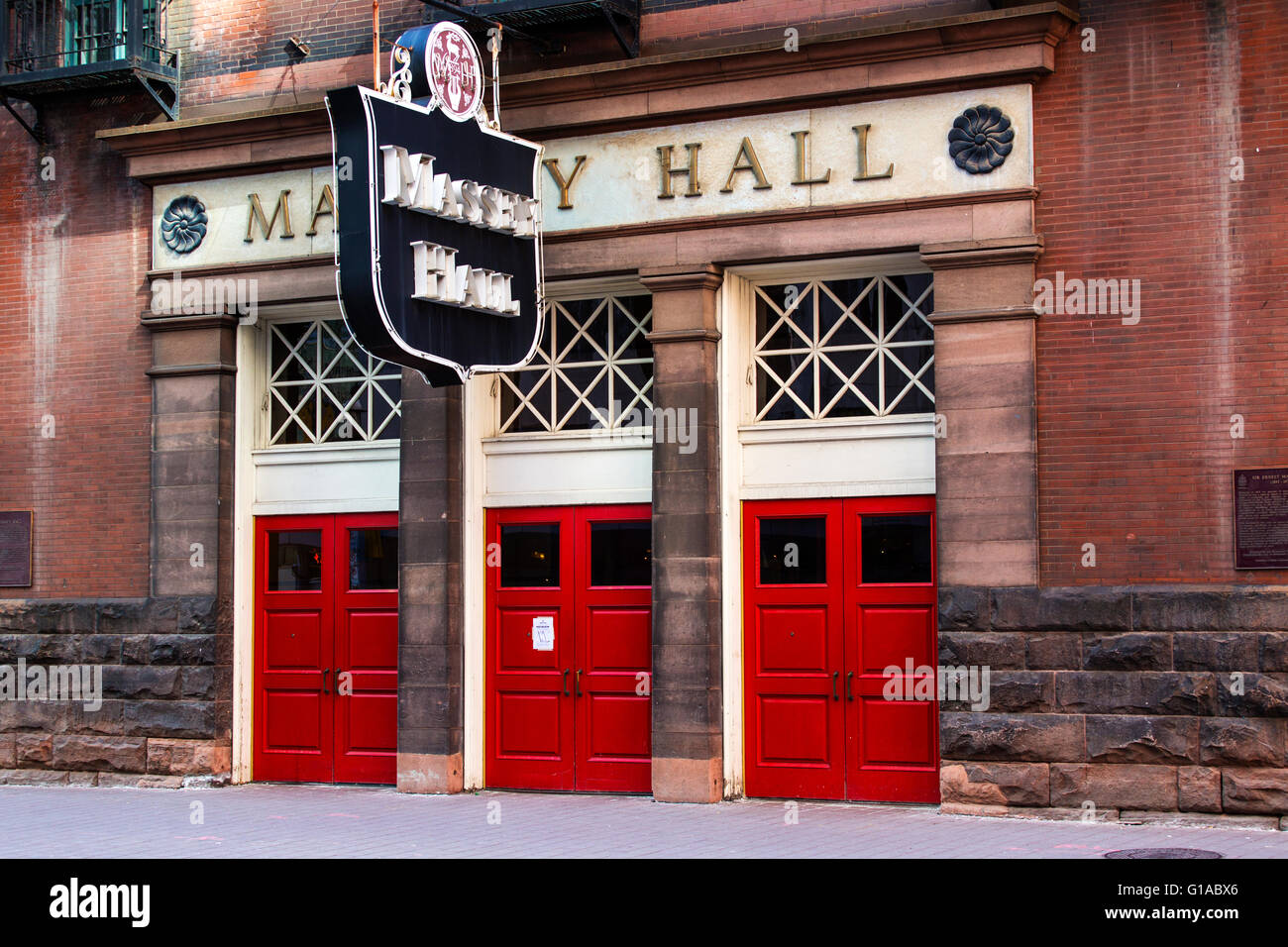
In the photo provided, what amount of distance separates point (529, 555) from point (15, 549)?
5.70 metres

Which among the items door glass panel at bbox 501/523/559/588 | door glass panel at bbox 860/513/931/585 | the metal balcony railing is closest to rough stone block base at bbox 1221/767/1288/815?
door glass panel at bbox 860/513/931/585

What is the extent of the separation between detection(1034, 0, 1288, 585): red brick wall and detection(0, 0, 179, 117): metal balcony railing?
Answer: 8.98 m

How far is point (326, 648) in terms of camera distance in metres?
15.7

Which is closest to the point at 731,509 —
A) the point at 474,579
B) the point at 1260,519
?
the point at 474,579

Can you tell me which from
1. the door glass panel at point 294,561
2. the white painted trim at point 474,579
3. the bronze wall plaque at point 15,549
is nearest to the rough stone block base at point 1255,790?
the white painted trim at point 474,579

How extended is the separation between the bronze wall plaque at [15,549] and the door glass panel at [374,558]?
358cm

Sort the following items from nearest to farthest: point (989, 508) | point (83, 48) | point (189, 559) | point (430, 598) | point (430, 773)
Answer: point (989, 508)
point (430, 773)
point (430, 598)
point (189, 559)
point (83, 48)

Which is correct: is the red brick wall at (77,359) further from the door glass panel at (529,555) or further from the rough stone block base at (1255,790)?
the rough stone block base at (1255,790)

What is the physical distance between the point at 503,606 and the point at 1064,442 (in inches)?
214

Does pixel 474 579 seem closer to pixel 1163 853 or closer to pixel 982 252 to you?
pixel 982 252

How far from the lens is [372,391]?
15.8m

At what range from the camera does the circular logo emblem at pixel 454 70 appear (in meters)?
13.1

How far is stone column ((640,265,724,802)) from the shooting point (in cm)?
1377
